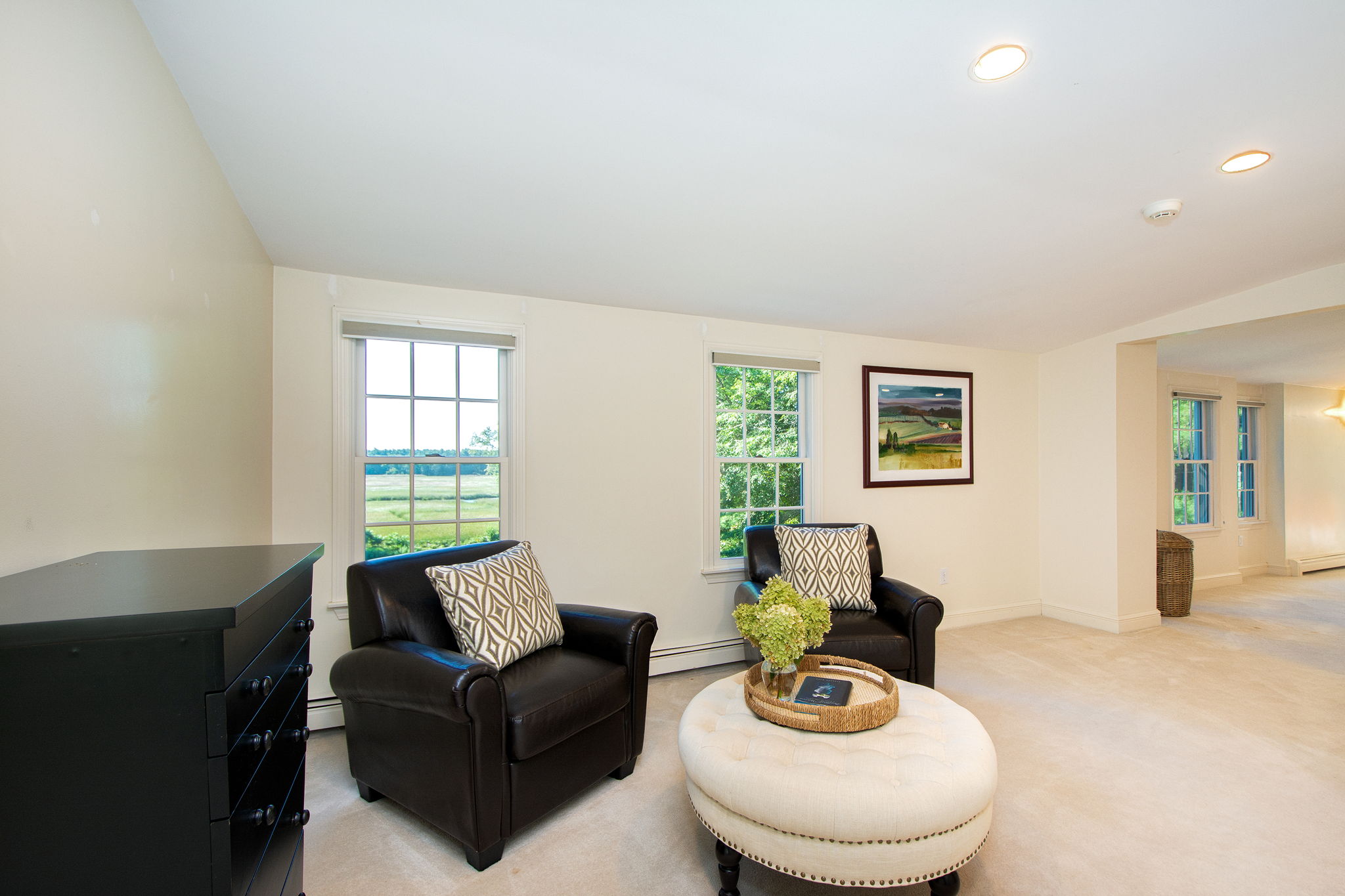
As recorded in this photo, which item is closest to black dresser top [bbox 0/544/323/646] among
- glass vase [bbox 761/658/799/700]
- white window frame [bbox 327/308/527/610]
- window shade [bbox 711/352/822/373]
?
glass vase [bbox 761/658/799/700]

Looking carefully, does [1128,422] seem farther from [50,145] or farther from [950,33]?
[50,145]

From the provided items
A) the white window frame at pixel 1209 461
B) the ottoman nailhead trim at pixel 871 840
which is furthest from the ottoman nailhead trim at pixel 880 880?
the white window frame at pixel 1209 461

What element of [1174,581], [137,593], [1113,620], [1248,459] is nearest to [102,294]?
[137,593]

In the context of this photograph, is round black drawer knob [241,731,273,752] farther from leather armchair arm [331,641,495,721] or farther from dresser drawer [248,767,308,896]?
leather armchair arm [331,641,495,721]

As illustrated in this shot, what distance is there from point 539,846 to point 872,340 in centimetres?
371

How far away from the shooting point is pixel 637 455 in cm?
360

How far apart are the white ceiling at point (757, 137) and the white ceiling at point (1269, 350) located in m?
1.12

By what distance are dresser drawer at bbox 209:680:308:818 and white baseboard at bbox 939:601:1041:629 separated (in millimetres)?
4332

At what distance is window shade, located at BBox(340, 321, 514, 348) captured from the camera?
2963 mm

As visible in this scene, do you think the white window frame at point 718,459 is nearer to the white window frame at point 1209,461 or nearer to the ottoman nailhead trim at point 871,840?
the ottoman nailhead trim at point 871,840

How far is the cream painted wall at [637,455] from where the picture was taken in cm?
291

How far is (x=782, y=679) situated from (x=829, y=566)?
1416 mm

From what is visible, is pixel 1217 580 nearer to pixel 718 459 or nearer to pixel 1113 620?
pixel 1113 620

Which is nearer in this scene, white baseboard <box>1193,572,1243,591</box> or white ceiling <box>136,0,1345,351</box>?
white ceiling <box>136,0,1345,351</box>
